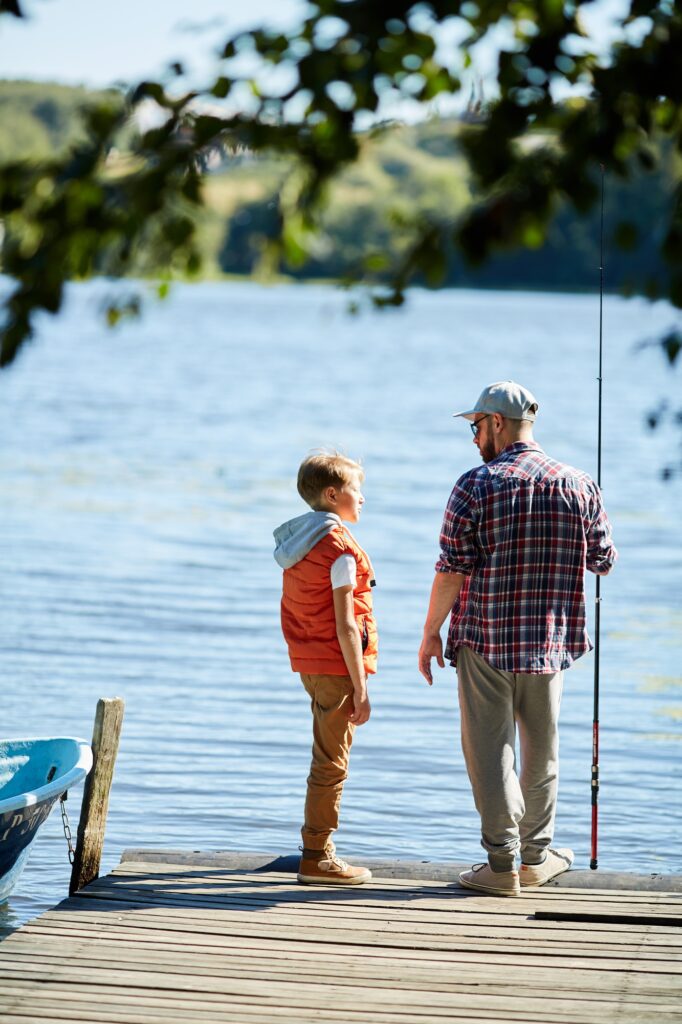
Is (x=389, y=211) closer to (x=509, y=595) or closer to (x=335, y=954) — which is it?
(x=509, y=595)

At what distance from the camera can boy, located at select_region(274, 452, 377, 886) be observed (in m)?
5.62

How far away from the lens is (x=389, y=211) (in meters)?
3.05

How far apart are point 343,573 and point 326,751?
2.39 ft

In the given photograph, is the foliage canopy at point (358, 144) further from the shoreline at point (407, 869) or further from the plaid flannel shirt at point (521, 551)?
the shoreline at point (407, 869)

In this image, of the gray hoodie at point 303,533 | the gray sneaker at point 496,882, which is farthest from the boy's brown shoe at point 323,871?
the gray hoodie at point 303,533

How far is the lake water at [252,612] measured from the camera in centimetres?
932

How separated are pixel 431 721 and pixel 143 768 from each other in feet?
8.41

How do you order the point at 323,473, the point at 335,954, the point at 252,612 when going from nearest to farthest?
the point at 335,954, the point at 323,473, the point at 252,612

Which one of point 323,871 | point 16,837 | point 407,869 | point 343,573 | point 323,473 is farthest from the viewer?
point 16,837

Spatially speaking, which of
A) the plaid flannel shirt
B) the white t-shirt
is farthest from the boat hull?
the plaid flannel shirt

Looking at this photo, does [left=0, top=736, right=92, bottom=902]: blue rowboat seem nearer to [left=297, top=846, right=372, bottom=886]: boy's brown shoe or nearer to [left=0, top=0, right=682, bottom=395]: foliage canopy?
[left=297, top=846, right=372, bottom=886]: boy's brown shoe

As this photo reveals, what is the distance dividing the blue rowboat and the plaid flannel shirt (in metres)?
1.99

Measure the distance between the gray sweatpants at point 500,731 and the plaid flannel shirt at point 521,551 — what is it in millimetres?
84

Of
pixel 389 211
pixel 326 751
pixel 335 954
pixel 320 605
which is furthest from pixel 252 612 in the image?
pixel 389 211
